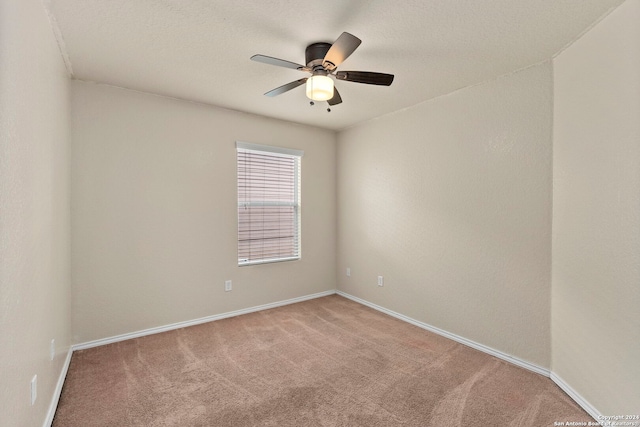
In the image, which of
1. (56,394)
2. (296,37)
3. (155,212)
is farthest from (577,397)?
(155,212)

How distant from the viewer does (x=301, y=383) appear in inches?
87.6

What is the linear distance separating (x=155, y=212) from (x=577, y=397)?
12.8 feet

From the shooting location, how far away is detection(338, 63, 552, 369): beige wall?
2.40 meters

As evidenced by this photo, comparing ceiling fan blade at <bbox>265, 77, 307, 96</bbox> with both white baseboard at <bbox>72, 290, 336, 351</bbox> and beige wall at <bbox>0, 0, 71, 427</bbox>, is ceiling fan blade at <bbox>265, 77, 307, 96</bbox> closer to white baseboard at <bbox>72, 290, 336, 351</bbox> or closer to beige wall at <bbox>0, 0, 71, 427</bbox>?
beige wall at <bbox>0, 0, 71, 427</bbox>

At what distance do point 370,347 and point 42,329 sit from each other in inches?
96.9

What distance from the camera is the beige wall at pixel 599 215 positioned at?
164 centimetres

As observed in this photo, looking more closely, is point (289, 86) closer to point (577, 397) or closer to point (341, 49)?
point (341, 49)

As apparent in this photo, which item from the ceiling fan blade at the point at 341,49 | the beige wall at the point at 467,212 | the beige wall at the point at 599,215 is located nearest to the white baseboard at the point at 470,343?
the beige wall at the point at 467,212

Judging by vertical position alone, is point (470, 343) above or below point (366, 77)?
below

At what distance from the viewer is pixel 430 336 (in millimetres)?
3070

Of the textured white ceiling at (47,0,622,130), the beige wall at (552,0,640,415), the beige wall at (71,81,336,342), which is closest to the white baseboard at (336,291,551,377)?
the beige wall at (552,0,640,415)

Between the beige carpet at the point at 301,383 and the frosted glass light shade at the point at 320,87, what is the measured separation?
220cm

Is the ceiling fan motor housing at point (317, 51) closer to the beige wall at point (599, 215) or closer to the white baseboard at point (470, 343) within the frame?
the beige wall at point (599, 215)

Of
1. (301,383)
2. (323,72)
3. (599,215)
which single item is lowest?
(301,383)
